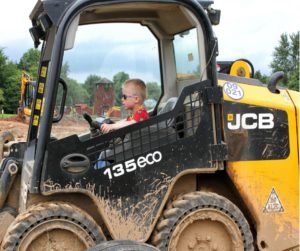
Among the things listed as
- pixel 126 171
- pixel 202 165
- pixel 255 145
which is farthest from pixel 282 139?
pixel 126 171

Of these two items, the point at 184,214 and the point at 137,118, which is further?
the point at 137,118

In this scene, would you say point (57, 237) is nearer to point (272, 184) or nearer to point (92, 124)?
point (92, 124)

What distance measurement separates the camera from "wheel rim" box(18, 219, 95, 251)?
355cm

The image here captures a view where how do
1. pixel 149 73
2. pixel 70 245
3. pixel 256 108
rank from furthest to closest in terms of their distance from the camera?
pixel 149 73
pixel 256 108
pixel 70 245

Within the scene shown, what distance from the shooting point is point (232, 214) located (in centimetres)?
387

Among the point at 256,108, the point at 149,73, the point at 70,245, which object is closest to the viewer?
the point at 70,245

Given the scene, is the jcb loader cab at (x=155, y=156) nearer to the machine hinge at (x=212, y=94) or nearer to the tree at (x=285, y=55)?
the machine hinge at (x=212, y=94)

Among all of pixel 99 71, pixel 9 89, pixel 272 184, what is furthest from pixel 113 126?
pixel 9 89

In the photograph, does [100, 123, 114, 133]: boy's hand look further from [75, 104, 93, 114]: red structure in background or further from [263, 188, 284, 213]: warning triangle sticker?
[263, 188, 284, 213]: warning triangle sticker

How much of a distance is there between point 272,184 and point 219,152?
52 centimetres

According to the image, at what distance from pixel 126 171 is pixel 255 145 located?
1007 millimetres

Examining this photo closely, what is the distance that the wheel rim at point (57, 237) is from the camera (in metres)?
3.55

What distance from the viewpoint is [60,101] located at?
3961 mm

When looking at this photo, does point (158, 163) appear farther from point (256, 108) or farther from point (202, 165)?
point (256, 108)
